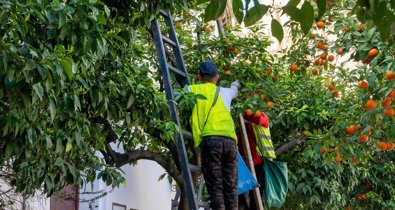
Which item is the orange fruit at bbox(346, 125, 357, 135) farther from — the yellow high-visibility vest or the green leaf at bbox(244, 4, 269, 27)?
the green leaf at bbox(244, 4, 269, 27)

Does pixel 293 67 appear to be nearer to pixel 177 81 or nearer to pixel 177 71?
pixel 177 81

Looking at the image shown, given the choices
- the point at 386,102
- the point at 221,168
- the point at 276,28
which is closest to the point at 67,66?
the point at 276,28

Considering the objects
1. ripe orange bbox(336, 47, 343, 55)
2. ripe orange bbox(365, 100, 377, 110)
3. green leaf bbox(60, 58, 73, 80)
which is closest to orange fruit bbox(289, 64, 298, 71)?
ripe orange bbox(336, 47, 343, 55)

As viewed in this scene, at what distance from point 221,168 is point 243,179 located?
1.64ft

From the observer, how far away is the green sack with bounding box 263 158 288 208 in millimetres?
9203

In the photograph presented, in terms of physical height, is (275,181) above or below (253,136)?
below

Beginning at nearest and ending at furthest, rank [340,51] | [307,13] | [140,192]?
[307,13] < [340,51] < [140,192]

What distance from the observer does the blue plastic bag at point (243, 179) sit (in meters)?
8.10

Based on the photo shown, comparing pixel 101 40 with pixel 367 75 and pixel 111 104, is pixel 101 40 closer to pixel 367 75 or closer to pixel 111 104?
pixel 111 104

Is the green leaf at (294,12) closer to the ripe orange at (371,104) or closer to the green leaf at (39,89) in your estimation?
the green leaf at (39,89)

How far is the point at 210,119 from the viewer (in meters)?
7.69

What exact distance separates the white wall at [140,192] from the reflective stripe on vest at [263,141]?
3.78 meters

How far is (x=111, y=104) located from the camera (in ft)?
22.5

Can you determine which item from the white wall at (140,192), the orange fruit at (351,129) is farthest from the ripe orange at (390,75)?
the white wall at (140,192)
